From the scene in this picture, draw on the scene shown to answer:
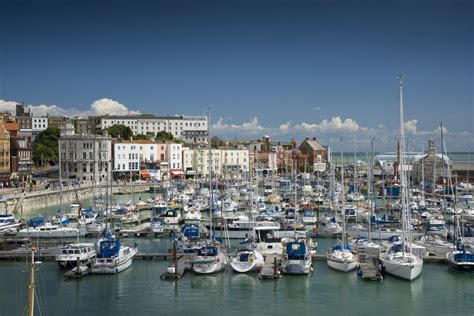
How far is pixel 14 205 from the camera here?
44.2 meters

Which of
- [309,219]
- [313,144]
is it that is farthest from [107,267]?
[313,144]

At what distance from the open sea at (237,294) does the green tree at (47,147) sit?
2039 inches

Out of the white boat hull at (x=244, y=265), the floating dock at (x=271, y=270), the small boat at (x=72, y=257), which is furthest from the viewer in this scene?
the small boat at (x=72, y=257)

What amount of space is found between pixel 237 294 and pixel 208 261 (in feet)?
8.05

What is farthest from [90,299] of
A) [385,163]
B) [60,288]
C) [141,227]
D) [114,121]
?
[114,121]

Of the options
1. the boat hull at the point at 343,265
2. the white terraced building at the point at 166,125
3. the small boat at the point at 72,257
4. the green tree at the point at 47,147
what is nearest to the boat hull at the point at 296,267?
the boat hull at the point at 343,265

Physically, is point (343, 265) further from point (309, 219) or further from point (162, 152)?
point (162, 152)

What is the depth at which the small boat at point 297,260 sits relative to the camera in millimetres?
23484

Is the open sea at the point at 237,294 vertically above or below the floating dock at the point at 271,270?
below

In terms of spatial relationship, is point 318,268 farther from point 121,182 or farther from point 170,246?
point 121,182

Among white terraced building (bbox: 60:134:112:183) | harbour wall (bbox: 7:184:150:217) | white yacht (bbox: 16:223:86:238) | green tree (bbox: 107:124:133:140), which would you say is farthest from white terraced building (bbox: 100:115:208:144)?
white yacht (bbox: 16:223:86:238)

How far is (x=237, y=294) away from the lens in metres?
21.4

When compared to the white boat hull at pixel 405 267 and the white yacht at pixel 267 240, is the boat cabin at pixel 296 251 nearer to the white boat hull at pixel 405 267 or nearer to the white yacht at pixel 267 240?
the white yacht at pixel 267 240

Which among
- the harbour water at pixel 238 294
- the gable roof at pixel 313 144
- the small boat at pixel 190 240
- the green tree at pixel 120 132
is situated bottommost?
the harbour water at pixel 238 294
